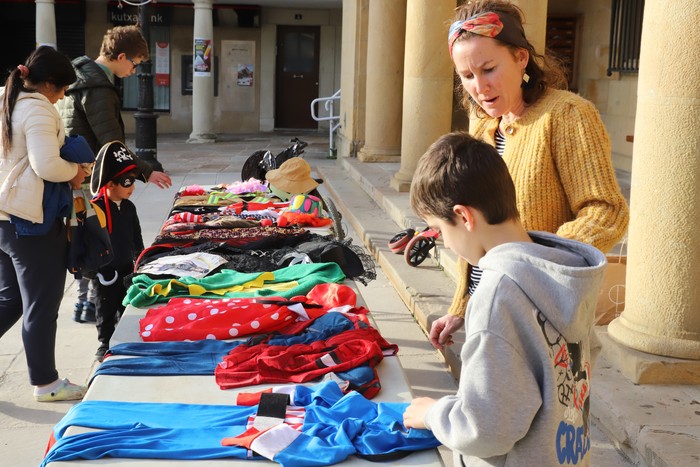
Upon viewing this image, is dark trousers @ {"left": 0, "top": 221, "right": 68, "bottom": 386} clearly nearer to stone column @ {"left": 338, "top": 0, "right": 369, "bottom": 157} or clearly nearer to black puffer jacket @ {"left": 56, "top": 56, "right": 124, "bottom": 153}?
black puffer jacket @ {"left": 56, "top": 56, "right": 124, "bottom": 153}

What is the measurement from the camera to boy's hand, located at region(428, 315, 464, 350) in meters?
2.41

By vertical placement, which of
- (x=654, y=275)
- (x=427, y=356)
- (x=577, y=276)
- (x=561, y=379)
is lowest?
(x=427, y=356)

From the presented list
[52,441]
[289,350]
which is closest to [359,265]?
[289,350]

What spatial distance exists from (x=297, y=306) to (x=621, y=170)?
7571 mm

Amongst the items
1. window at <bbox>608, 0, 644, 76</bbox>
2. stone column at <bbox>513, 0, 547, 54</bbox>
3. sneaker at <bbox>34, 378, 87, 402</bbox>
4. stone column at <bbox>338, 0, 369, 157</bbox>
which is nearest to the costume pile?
sneaker at <bbox>34, 378, 87, 402</bbox>

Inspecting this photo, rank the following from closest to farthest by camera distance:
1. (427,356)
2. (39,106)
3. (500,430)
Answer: (500,430), (39,106), (427,356)

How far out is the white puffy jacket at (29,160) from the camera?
399 centimetres

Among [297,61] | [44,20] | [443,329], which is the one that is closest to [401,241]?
[443,329]

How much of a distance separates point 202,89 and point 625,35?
10.9m

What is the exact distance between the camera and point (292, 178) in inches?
254

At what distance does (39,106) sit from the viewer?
4023mm

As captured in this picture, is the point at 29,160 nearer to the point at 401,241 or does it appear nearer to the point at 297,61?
the point at 401,241

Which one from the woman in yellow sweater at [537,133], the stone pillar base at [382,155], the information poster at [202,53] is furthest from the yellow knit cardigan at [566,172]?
the information poster at [202,53]

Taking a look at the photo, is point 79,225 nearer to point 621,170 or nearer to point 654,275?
point 654,275
